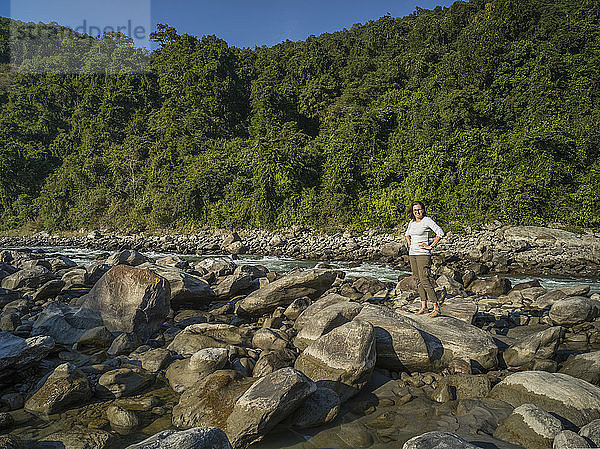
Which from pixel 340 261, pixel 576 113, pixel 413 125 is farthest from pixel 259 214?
pixel 576 113

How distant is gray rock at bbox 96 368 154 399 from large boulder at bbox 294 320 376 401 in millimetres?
2219

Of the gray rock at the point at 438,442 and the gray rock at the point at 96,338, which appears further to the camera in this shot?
the gray rock at the point at 96,338

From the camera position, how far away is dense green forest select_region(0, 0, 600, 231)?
23.8m

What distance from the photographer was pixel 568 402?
13.5ft

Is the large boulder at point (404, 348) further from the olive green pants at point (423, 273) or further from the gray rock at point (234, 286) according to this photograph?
the gray rock at point (234, 286)

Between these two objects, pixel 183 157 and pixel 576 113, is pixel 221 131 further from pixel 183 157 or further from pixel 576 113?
pixel 576 113

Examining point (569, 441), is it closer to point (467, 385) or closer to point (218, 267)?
point (467, 385)

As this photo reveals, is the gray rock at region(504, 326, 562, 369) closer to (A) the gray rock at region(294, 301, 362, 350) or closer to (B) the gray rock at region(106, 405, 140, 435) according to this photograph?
(A) the gray rock at region(294, 301, 362, 350)

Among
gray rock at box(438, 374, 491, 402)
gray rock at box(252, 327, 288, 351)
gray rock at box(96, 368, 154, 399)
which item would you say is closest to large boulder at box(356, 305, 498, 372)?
gray rock at box(438, 374, 491, 402)

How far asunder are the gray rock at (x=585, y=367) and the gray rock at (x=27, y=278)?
12.6m

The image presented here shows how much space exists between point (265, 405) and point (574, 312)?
696 cm

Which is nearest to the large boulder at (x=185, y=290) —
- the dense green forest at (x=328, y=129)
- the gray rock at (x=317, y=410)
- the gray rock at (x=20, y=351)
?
the gray rock at (x=20, y=351)

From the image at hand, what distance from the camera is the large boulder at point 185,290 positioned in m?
8.83

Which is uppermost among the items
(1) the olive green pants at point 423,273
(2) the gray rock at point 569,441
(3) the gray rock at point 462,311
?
(1) the olive green pants at point 423,273
